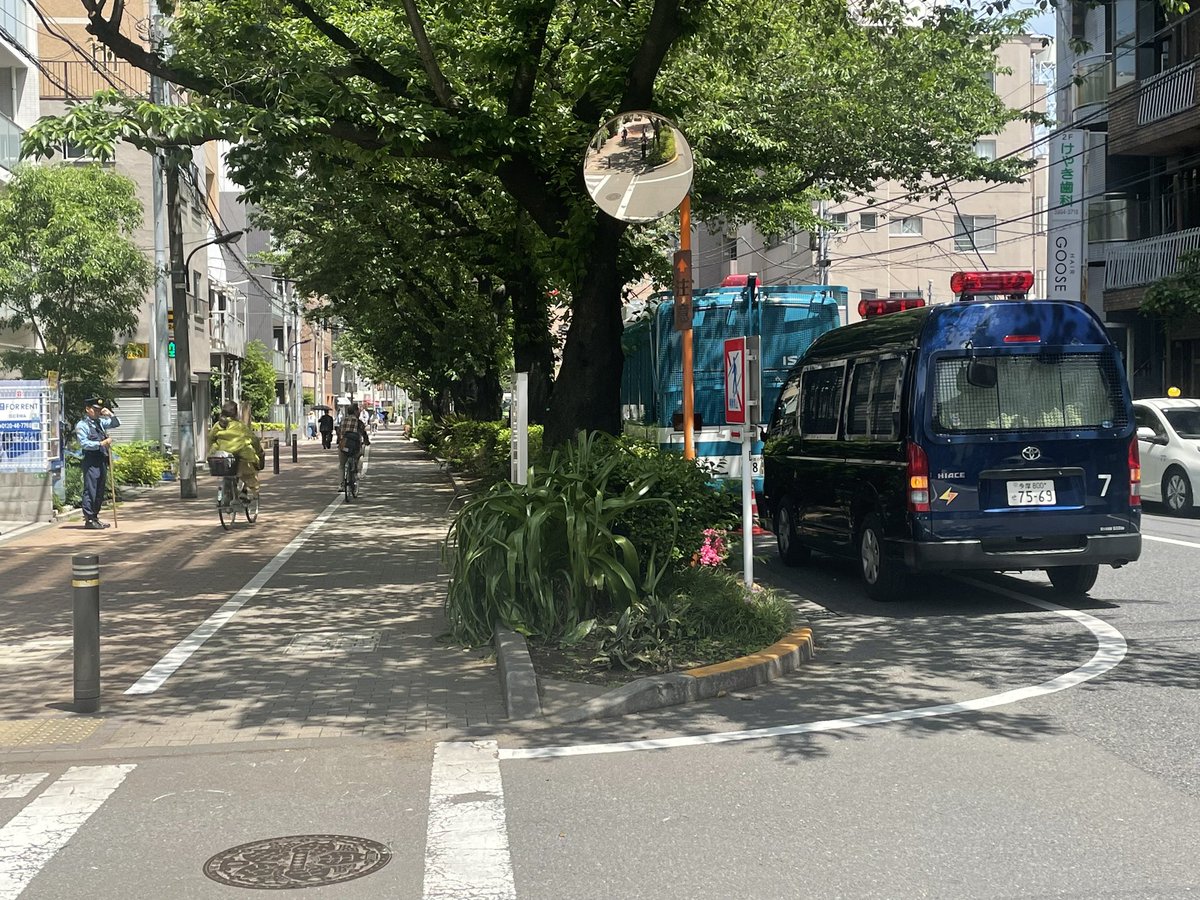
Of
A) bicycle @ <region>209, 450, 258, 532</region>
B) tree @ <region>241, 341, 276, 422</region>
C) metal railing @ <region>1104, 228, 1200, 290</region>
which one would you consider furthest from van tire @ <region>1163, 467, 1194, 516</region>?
tree @ <region>241, 341, 276, 422</region>

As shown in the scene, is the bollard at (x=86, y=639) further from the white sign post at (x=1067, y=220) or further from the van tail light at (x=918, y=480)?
the white sign post at (x=1067, y=220)

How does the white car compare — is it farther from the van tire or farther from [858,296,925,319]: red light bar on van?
[858,296,925,319]: red light bar on van

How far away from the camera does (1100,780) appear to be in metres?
5.78

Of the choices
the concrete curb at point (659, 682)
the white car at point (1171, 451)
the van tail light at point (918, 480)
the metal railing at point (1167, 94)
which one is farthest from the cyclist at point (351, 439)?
the metal railing at point (1167, 94)

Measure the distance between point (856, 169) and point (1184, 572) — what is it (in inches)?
431

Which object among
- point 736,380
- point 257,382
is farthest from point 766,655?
point 257,382

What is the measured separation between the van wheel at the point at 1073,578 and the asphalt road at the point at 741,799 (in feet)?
9.09

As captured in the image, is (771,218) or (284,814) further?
(771,218)

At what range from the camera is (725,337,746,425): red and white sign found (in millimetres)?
9578

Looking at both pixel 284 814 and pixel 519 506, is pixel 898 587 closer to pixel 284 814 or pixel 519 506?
pixel 519 506

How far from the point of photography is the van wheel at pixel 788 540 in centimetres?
1308

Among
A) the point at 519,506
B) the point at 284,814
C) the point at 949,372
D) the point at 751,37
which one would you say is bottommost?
the point at 284,814

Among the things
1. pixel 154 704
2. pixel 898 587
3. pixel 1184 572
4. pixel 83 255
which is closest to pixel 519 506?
pixel 154 704

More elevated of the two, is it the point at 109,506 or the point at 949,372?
the point at 949,372
